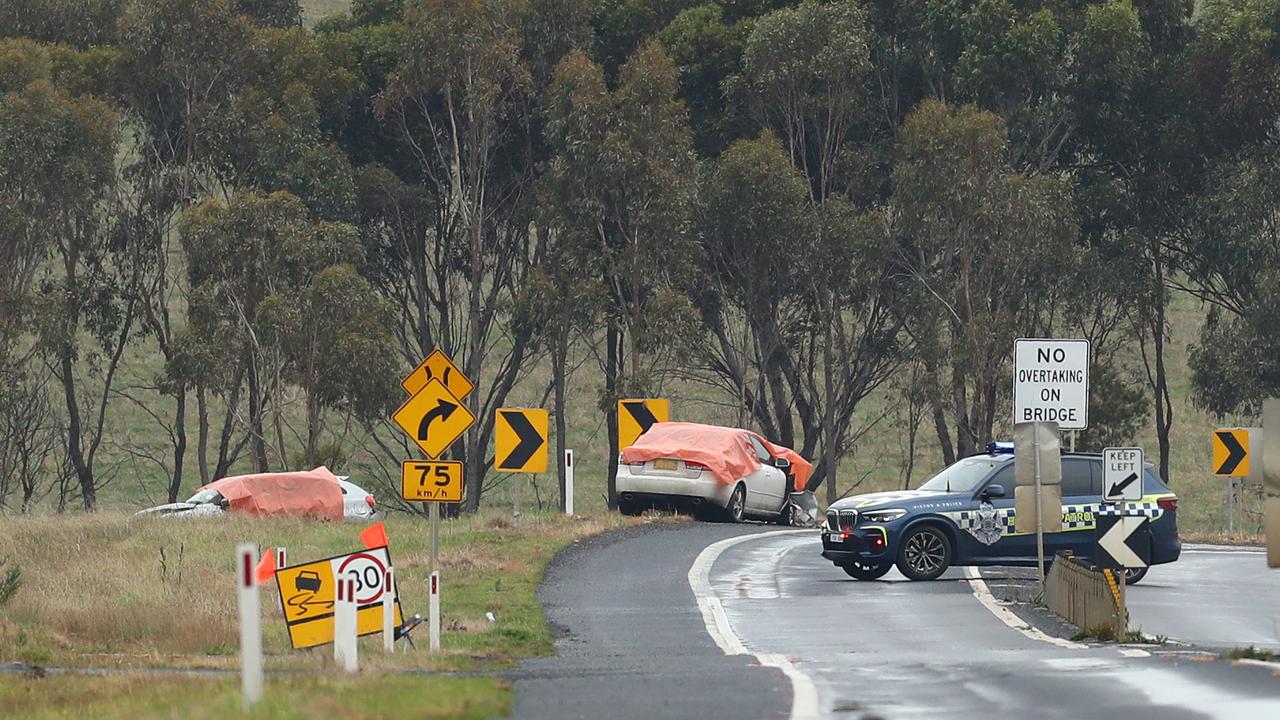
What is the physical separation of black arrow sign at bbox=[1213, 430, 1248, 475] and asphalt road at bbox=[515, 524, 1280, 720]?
694 cm

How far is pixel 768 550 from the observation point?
29.1 m

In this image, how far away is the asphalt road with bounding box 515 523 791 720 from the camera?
1177 cm

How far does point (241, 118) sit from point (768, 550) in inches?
1099

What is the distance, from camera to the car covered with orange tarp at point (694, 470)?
33.8m

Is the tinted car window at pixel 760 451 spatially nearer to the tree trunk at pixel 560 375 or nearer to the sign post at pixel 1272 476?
the tree trunk at pixel 560 375

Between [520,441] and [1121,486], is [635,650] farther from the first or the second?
[520,441]

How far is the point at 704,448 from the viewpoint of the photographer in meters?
33.8

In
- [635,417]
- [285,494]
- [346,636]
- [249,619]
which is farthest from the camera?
[635,417]

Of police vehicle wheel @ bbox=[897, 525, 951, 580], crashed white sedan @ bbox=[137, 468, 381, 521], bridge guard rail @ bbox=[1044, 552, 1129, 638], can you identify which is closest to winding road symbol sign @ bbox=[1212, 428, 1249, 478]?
police vehicle wheel @ bbox=[897, 525, 951, 580]

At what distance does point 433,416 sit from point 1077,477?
9415mm

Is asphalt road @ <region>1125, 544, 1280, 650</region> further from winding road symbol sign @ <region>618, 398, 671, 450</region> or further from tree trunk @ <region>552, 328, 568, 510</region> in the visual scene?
tree trunk @ <region>552, 328, 568, 510</region>

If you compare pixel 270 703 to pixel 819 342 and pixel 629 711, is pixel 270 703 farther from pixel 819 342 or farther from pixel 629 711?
pixel 819 342

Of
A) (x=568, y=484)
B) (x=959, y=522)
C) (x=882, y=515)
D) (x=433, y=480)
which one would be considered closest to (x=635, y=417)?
(x=568, y=484)

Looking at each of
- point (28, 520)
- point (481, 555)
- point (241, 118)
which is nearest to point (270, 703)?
point (481, 555)
